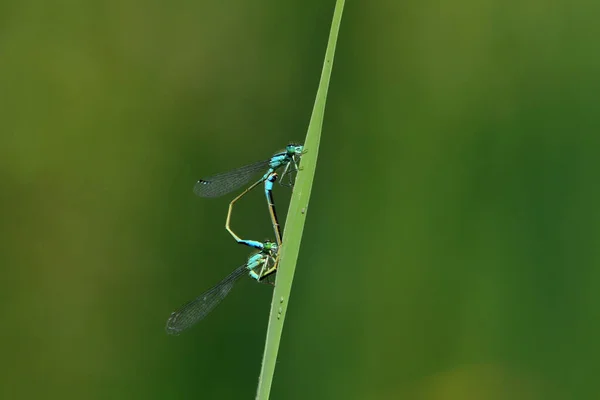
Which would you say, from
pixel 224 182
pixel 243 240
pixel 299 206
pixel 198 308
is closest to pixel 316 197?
pixel 243 240

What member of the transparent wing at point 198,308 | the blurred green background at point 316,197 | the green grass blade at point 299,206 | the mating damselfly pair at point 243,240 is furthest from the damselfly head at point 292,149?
the green grass blade at point 299,206

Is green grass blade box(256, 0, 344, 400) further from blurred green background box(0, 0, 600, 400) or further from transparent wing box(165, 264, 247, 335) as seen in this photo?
transparent wing box(165, 264, 247, 335)

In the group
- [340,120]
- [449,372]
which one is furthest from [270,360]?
[340,120]

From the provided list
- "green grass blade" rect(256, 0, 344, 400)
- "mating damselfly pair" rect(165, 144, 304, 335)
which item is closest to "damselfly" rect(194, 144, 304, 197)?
"mating damselfly pair" rect(165, 144, 304, 335)

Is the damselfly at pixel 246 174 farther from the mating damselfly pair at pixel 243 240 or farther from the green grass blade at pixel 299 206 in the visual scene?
the green grass blade at pixel 299 206

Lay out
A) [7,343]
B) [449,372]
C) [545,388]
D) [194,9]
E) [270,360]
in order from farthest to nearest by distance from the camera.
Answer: [194,9]
[7,343]
[449,372]
[545,388]
[270,360]

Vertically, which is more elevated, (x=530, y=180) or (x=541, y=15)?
(x=541, y=15)

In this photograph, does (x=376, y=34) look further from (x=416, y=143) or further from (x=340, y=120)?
(x=416, y=143)

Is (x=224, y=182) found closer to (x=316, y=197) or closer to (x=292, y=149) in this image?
(x=292, y=149)
